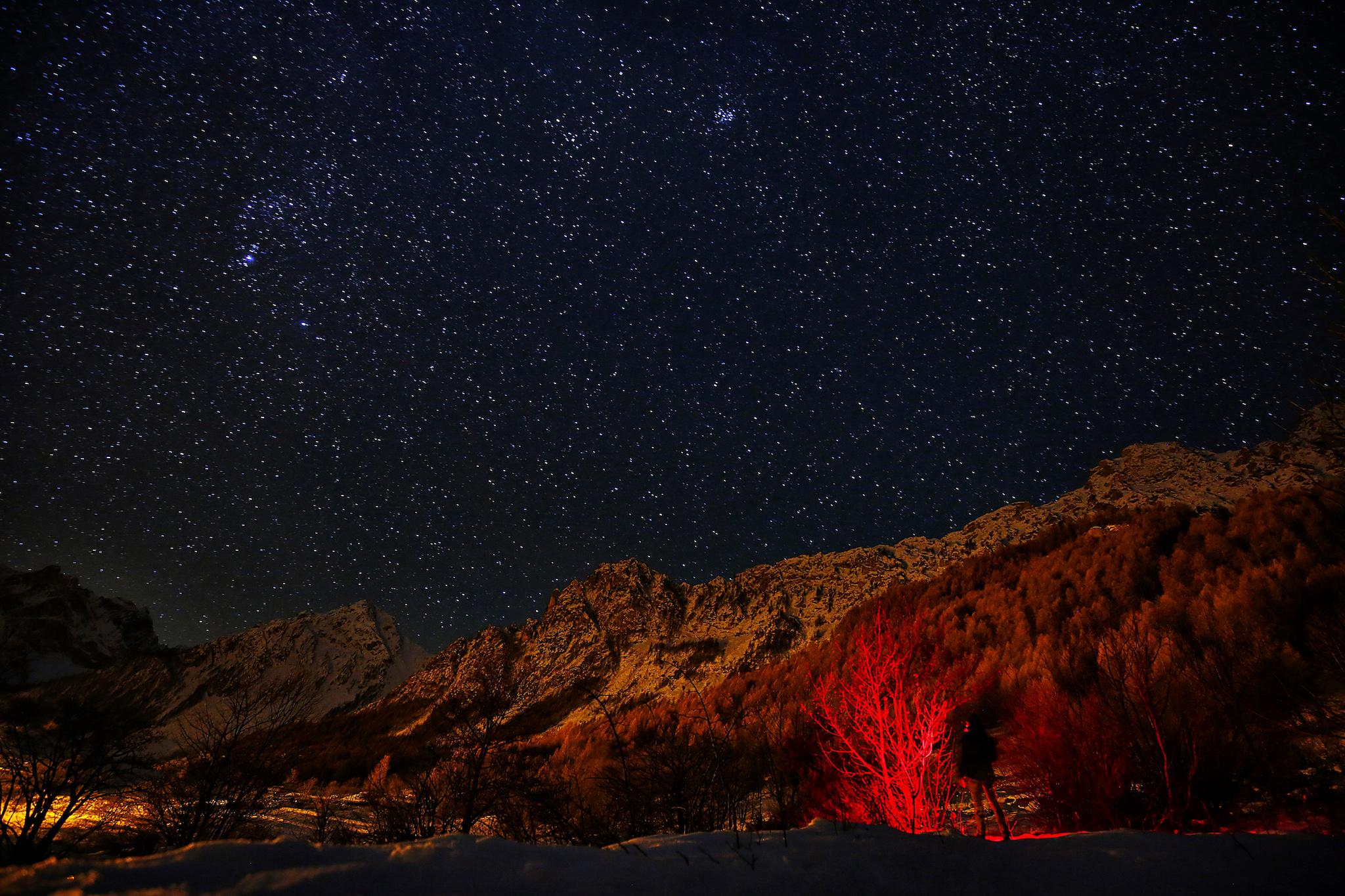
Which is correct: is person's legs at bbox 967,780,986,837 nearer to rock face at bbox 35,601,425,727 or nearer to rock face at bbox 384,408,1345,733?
rock face at bbox 384,408,1345,733

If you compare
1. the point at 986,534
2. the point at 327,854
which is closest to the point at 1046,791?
the point at 327,854

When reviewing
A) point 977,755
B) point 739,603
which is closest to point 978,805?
point 977,755

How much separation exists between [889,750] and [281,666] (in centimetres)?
11502

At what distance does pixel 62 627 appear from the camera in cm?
11419

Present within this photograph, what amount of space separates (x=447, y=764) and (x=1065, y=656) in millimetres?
16493

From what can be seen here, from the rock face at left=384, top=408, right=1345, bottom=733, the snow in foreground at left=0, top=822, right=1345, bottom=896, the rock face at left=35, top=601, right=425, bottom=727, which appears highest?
the snow in foreground at left=0, top=822, right=1345, bottom=896

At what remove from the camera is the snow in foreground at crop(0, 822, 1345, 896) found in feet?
4.89

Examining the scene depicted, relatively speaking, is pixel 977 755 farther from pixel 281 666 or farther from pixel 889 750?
pixel 281 666

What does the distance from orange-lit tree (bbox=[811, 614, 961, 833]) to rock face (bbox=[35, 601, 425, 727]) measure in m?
92.1

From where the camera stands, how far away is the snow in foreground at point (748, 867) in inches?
58.6

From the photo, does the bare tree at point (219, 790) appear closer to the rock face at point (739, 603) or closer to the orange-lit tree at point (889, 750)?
the rock face at point (739, 603)

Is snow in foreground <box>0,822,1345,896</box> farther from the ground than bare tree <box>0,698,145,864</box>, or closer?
farther from the ground

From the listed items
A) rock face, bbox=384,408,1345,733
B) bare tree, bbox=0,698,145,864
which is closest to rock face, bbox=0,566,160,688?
rock face, bbox=384,408,1345,733

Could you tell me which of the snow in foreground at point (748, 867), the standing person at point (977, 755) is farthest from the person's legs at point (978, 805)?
the snow in foreground at point (748, 867)
